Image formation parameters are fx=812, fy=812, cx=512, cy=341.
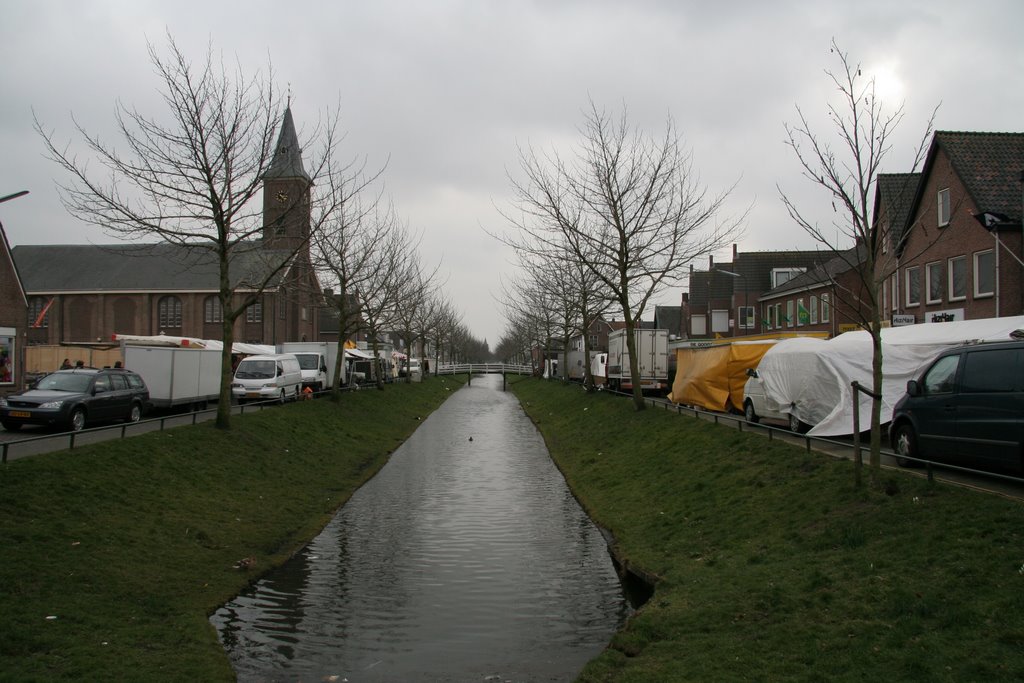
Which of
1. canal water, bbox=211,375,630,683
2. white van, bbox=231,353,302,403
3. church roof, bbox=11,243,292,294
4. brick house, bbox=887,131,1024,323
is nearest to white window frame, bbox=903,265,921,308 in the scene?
brick house, bbox=887,131,1024,323

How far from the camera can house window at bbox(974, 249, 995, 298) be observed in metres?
28.6

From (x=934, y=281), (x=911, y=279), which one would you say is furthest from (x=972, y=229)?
(x=911, y=279)

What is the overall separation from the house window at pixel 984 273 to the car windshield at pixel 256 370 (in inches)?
1028

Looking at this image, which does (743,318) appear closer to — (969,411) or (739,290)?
(739,290)

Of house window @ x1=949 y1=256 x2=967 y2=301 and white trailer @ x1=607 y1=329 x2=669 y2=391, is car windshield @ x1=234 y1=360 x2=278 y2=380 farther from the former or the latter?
house window @ x1=949 y1=256 x2=967 y2=301

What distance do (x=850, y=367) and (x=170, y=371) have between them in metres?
19.6

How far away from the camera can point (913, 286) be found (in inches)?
1351

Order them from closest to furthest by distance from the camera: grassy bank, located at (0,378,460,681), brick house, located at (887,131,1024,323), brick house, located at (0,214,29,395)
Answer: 1. grassy bank, located at (0,378,460,681)
2. brick house, located at (887,131,1024,323)
3. brick house, located at (0,214,29,395)

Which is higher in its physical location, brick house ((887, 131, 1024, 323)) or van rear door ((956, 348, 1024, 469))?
brick house ((887, 131, 1024, 323))

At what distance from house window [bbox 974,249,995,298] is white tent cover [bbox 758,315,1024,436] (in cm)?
1317

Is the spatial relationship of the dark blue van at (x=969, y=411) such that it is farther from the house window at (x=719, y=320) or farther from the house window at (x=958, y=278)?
the house window at (x=719, y=320)

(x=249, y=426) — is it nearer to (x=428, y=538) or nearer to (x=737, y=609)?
(x=428, y=538)

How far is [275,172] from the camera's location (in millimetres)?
19453

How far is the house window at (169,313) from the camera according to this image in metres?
70.1
